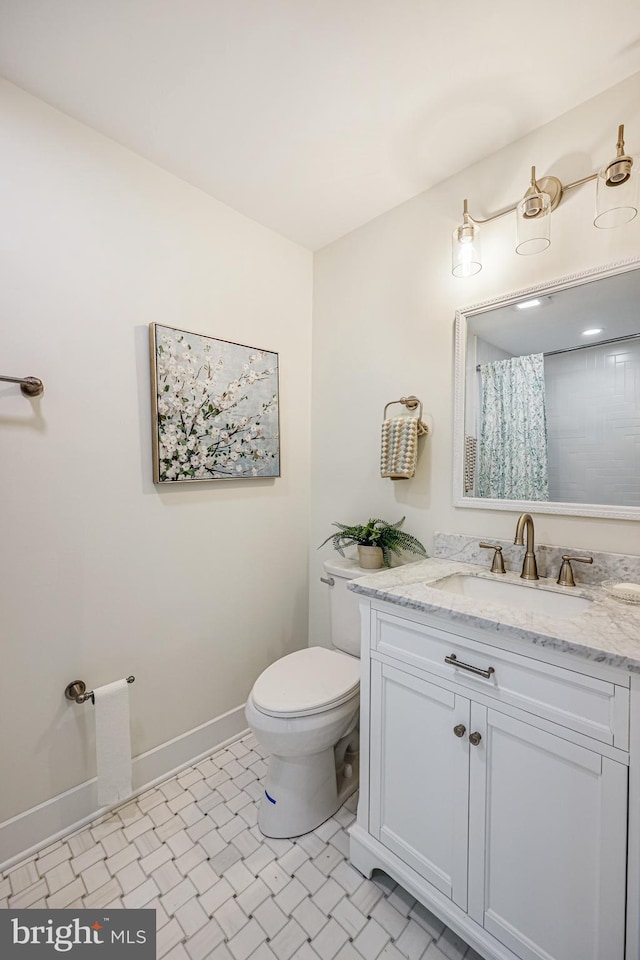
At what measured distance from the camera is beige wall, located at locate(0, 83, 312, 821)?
133 cm

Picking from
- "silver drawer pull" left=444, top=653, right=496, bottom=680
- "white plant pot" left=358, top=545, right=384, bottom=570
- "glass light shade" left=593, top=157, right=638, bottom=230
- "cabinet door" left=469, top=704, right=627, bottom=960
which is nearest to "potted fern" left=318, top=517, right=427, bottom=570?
"white plant pot" left=358, top=545, right=384, bottom=570

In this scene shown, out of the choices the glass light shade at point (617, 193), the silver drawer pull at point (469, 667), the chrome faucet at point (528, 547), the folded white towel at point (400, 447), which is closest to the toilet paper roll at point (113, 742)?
the silver drawer pull at point (469, 667)

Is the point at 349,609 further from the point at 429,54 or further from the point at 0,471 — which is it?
the point at 429,54

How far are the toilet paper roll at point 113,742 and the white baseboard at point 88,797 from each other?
3.0 inches

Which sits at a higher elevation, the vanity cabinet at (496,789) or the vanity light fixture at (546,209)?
the vanity light fixture at (546,209)

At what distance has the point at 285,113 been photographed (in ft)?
4.57

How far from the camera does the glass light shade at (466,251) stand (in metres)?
1.47

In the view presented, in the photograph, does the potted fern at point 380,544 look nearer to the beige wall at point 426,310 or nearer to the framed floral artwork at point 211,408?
the beige wall at point 426,310

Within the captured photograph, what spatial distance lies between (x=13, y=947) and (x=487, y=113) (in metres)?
2.83

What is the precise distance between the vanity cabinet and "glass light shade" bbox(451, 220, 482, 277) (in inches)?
48.6

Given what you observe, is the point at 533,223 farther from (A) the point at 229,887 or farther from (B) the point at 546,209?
(A) the point at 229,887

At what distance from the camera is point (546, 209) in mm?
1298

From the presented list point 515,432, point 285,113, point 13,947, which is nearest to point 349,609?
point 515,432

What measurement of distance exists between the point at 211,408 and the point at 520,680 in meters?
1.47
